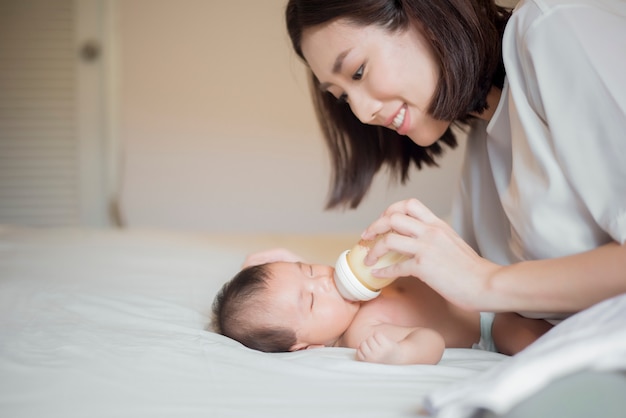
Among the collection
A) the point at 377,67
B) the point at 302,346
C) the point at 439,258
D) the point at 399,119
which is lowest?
the point at 302,346

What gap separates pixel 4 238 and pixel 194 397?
1.44 meters

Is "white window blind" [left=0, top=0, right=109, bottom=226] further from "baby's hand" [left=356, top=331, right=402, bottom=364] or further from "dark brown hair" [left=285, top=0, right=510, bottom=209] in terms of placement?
"baby's hand" [left=356, top=331, right=402, bottom=364]

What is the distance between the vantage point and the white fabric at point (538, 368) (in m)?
0.61

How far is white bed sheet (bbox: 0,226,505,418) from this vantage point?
0.82 m

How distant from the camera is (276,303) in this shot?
1.22 m

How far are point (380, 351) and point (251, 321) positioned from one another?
29 cm

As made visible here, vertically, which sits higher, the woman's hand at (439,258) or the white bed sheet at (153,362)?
the woman's hand at (439,258)

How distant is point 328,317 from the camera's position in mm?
1243

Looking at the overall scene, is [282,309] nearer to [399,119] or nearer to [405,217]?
[405,217]

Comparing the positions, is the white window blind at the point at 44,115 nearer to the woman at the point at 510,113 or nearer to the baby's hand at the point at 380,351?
the woman at the point at 510,113

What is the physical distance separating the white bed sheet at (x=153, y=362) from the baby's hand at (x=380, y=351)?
4 cm

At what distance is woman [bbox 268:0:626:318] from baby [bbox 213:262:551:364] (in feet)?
0.53

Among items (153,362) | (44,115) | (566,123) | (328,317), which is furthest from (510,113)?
(44,115)

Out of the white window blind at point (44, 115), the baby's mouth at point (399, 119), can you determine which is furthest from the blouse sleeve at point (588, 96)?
the white window blind at point (44, 115)
